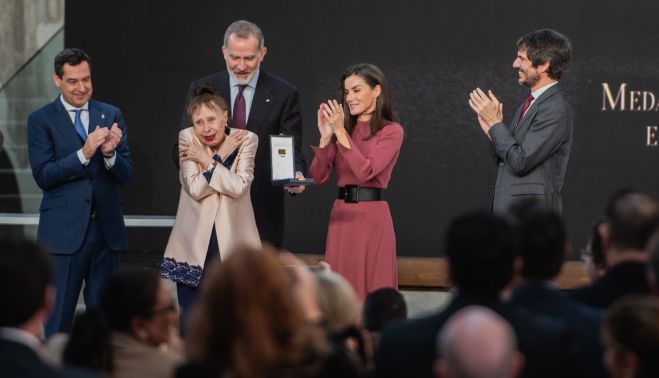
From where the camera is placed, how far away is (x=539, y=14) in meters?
7.91

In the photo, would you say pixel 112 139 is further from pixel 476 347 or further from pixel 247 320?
pixel 476 347

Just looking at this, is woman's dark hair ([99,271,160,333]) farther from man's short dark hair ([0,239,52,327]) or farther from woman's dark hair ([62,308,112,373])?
man's short dark hair ([0,239,52,327])

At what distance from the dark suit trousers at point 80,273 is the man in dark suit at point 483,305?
10.6ft

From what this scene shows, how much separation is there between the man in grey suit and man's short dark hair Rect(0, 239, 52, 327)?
329cm

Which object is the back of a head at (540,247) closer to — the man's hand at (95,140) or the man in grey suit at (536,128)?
the man in grey suit at (536,128)

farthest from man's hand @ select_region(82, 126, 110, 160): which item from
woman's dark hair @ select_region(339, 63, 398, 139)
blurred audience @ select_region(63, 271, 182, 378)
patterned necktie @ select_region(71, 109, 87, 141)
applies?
blurred audience @ select_region(63, 271, 182, 378)

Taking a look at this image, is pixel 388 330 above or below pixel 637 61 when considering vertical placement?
below

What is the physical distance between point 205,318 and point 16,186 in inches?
236

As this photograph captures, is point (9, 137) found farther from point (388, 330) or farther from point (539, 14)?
point (388, 330)

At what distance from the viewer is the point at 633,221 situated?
3.39 metres

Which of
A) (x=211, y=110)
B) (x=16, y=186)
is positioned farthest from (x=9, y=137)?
(x=211, y=110)

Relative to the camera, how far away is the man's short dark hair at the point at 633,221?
3383 mm

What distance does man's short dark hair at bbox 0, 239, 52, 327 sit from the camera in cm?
266

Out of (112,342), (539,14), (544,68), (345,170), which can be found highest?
(539,14)
